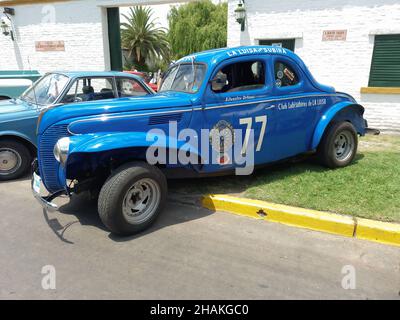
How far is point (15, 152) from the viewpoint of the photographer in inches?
219

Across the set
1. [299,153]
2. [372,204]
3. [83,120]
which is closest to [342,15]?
[299,153]

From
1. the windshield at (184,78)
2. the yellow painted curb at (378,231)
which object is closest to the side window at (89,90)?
the windshield at (184,78)

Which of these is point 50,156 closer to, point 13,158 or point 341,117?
point 13,158

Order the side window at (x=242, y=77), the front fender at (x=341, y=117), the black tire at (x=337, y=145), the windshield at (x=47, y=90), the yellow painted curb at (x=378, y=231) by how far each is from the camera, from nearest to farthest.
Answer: the yellow painted curb at (x=378, y=231) → the side window at (x=242, y=77) → the front fender at (x=341, y=117) → the black tire at (x=337, y=145) → the windshield at (x=47, y=90)

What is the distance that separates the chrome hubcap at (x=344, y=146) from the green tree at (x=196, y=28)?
26422 mm

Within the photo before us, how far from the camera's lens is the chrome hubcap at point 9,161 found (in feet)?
18.0

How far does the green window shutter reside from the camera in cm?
811

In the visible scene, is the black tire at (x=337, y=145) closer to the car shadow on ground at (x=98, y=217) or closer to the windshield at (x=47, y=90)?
the car shadow on ground at (x=98, y=217)

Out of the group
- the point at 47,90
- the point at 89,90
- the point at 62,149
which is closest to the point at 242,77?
the point at 62,149

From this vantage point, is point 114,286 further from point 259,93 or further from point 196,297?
point 259,93

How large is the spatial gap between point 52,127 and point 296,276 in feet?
9.82

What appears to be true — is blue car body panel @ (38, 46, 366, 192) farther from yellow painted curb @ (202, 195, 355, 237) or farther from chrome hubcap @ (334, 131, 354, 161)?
yellow painted curb @ (202, 195, 355, 237)

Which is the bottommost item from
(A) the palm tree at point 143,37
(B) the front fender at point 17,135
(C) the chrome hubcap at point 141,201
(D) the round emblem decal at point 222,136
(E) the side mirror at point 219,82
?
(C) the chrome hubcap at point 141,201

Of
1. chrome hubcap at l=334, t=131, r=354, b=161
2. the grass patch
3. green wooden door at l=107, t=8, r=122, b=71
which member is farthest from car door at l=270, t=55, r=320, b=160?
green wooden door at l=107, t=8, r=122, b=71
